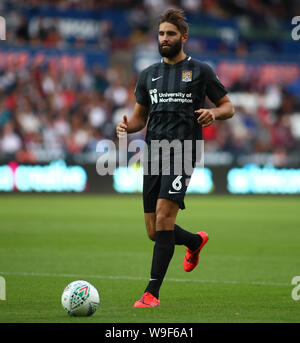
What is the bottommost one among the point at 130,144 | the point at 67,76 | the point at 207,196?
the point at 207,196

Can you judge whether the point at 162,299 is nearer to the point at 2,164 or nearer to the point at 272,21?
the point at 2,164

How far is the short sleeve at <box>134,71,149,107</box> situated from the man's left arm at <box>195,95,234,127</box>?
1.99 ft

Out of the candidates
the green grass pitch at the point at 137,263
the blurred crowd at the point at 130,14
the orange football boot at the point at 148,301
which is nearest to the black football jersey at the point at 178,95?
the orange football boot at the point at 148,301

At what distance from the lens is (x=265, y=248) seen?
1160 cm

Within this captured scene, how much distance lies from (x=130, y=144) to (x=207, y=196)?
272cm

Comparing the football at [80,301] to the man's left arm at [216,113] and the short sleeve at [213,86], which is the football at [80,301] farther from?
the short sleeve at [213,86]

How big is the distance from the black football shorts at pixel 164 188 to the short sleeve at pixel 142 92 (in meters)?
0.75

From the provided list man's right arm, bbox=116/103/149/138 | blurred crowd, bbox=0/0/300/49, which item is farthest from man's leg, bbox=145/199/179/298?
blurred crowd, bbox=0/0/300/49

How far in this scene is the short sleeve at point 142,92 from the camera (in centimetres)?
711

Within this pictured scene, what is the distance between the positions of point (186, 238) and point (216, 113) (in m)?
1.39

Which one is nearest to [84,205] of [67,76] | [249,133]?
[67,76]

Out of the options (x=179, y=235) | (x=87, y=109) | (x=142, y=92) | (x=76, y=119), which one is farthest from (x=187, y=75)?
(x=87, y=109)

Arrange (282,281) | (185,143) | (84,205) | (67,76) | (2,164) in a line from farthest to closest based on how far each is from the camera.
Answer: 1. (67,76)
2. (2,164)
3. (84,205)
4. (282,281)
5. (185,143)

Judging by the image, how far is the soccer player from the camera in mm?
6715
